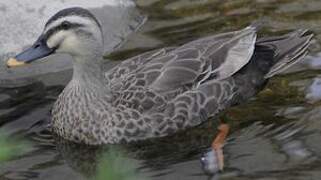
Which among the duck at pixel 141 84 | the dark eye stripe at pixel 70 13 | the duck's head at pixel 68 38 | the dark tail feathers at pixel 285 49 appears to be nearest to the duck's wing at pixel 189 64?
the duck at pixel 141 84

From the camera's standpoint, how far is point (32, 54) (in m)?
5.08

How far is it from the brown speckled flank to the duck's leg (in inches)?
8.6

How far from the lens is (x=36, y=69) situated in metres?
6.62

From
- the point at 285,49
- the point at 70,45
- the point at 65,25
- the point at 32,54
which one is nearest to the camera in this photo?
the point at 32,54

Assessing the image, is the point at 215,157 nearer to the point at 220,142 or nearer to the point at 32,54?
the point at 220,142

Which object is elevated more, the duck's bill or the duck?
the duck's bill

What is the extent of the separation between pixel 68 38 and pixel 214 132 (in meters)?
1.29

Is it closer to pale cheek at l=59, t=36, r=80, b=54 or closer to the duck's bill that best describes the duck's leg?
pale cheek at l=59, t=36, r=80, b=54

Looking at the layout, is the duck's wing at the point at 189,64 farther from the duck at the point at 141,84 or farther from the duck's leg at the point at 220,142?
the duck's leg at the point at 220,142

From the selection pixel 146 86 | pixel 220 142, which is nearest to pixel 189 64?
pixel 146 86

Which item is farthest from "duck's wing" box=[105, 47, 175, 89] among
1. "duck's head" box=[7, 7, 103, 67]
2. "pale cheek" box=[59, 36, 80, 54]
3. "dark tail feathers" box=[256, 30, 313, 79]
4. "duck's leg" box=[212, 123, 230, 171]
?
"dark tail feathers" box=[256, 30, 313, 79]

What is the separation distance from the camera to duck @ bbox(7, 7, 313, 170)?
5262mm

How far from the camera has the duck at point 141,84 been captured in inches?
207

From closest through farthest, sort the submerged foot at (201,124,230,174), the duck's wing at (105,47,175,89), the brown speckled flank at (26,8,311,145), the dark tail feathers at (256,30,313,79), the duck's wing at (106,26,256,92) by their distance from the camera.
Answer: the submerged foot at (201,124,230,174)
the brown speckled flank at (26,8,311,145)
the duck's wing at (106,26,256,92)
the duck's wing at (105,47,175,89)
the dark tail feathers at (256,30,313,79)
